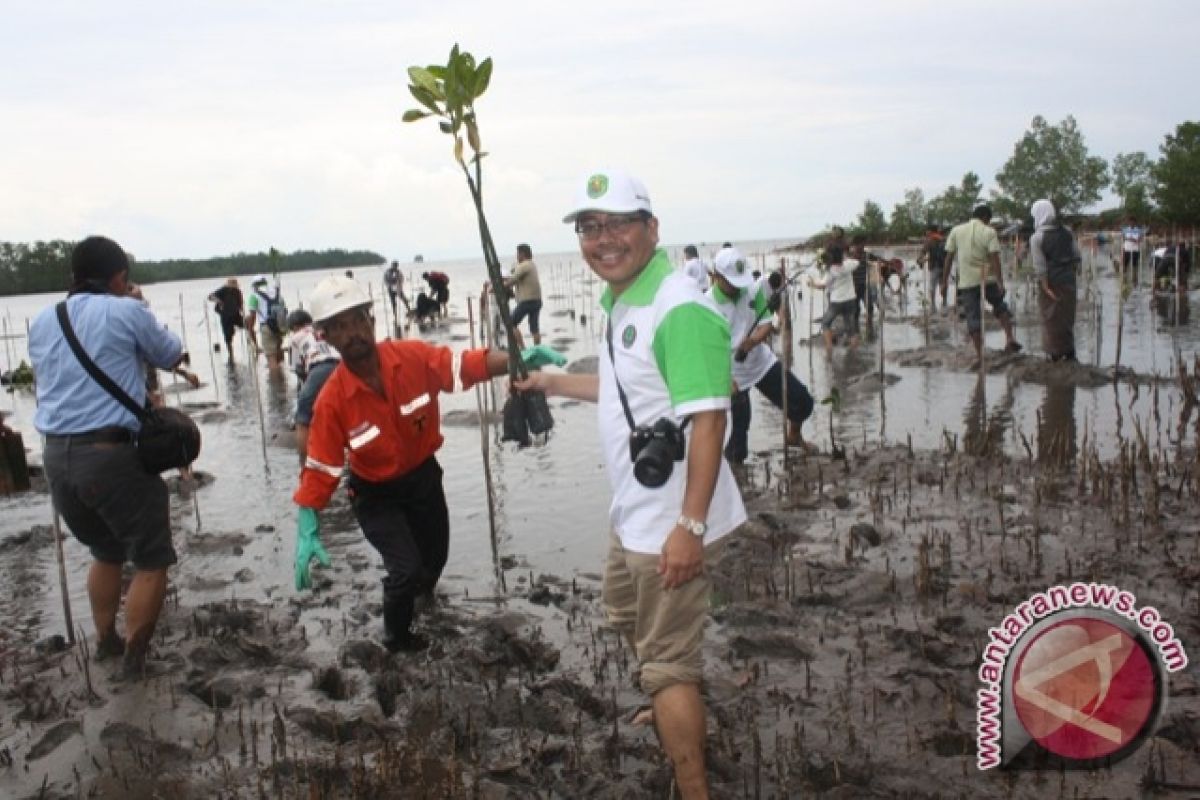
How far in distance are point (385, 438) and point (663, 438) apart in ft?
7.23

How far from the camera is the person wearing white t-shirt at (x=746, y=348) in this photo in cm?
717

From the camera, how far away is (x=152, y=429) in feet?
14.9

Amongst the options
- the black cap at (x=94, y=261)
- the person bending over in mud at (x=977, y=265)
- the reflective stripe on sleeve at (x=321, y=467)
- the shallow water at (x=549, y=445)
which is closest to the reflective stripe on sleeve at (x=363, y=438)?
the reflective stripe on sleeve at (x=321, y=467)

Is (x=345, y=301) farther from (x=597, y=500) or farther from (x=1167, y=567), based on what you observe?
(x=1167, y=567)

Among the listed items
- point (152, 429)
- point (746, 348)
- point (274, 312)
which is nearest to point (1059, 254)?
point (746, 348)

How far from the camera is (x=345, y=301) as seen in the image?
445 cm

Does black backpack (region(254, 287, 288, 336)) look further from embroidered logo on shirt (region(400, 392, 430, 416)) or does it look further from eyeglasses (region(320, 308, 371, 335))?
eyeglasses (region(320, 308, 371, 335))

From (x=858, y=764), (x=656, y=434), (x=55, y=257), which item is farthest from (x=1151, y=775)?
(x=55, y=257)

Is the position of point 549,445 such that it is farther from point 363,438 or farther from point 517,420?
point 517,420

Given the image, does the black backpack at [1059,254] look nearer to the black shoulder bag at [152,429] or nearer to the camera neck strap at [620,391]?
the camera neck strap at [620,391]

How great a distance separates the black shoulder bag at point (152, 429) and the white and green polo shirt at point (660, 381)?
243 cm

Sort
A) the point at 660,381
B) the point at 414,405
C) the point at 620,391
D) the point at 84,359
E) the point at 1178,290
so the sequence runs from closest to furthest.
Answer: the point at 660,381, the point at 620,391, the point at 84,359, the point at 414,405, the point at 1178,290

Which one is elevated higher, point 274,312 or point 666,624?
point 274,312

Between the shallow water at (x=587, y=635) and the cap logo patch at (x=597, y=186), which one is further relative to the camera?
the shallow water at (x=587, y=635)
